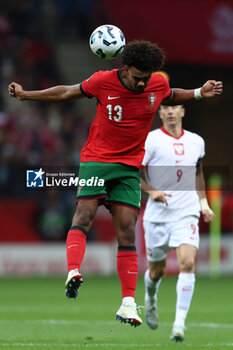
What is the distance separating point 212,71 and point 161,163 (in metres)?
13.3

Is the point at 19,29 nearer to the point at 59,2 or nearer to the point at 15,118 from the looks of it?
the point at 59,2

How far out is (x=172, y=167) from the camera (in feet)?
31.2

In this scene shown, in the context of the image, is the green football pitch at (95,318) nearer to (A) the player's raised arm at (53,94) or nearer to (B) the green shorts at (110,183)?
(B) the green shorts at (110,183)

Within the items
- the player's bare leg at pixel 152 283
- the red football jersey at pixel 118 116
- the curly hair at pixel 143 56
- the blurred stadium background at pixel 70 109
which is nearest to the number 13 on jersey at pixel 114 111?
the red football jersey at pixel 118 116

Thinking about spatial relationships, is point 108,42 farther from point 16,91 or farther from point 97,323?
point 97,323

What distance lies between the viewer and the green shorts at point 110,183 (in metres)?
7.11

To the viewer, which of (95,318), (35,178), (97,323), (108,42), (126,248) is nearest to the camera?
(108,42)

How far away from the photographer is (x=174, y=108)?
A: 956cm

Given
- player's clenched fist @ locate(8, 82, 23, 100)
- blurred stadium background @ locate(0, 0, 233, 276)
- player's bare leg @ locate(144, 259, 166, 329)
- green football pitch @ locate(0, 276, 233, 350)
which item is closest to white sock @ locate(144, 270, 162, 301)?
player's bare leg @ locate(144, 259, 166, 329)

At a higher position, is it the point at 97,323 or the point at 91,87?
the point at 91,87

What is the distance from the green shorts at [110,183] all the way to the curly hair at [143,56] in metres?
0.86

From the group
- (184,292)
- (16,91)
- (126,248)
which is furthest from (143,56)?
(184,292)

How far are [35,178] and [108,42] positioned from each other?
159 centimetres

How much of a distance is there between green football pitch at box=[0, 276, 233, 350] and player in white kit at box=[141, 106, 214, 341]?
2.32 feet
